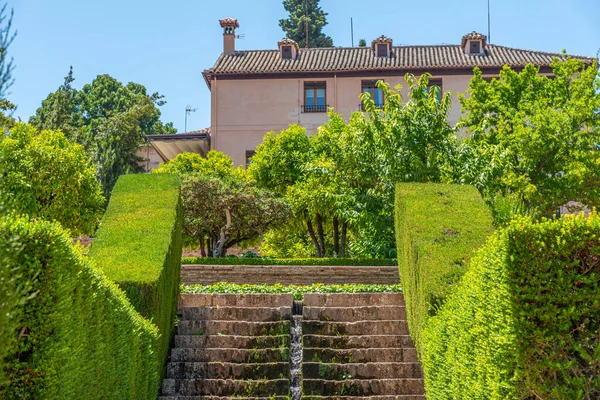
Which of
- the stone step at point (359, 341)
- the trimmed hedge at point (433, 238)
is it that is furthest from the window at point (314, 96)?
the stone step at point (359, 341)

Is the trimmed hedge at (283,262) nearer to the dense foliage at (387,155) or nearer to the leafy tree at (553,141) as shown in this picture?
the dense foliage at (387,155)

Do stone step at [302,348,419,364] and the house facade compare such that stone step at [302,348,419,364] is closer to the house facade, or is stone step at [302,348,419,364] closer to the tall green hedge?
the tall green hedge

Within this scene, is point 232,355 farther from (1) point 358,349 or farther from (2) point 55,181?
(2) point 55,181

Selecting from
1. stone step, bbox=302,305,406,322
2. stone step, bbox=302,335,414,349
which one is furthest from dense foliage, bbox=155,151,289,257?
stone step, bbox=302,335,414,349

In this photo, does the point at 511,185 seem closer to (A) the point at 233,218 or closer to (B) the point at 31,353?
(A) the point at 233,218

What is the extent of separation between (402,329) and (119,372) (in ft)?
18.2

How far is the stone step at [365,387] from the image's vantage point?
1265 centimetres

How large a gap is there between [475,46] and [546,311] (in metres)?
40.6

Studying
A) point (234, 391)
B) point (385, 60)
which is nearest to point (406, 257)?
point (234, 391)

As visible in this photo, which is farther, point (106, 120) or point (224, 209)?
point (106, 120)

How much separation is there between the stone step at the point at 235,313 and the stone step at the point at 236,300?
392 mm

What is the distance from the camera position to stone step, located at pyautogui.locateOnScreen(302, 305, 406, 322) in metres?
14.5

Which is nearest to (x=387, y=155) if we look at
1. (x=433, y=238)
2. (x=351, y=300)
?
(x=351, y=300)

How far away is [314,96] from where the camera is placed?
46.0 m
